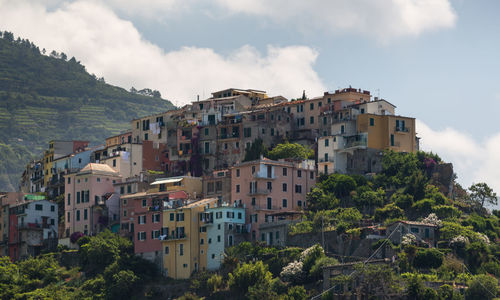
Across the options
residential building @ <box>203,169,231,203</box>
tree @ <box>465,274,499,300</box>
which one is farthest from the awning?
tree @ <box>465,274,499,300</box>

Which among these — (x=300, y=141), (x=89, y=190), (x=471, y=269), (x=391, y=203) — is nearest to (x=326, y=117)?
(x=300, y=141)

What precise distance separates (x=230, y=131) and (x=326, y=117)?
36.5 ft

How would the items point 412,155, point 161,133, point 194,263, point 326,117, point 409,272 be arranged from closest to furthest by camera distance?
point 409,272, point 194,263, point 412,155, point 326,117, point 161,133

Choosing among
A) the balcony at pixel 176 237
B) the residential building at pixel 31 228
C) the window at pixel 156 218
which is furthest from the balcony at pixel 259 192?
the residential building at pixel 31 228

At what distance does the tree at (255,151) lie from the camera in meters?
104

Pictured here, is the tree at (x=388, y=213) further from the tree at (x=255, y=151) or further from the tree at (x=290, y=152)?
the tree at (x=255, y=151)

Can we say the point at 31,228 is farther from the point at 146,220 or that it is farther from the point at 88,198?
the point at 146,220

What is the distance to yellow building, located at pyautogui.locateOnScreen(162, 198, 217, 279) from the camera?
90.1 m

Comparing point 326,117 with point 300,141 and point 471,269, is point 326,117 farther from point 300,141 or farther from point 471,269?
point 471,269

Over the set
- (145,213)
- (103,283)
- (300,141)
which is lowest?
(103,283)

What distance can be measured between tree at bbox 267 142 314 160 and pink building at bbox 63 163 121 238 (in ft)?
59.2

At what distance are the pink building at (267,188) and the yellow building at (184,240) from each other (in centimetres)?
333

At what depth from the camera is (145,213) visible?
9550 cm

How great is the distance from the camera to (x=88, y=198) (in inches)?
4112
